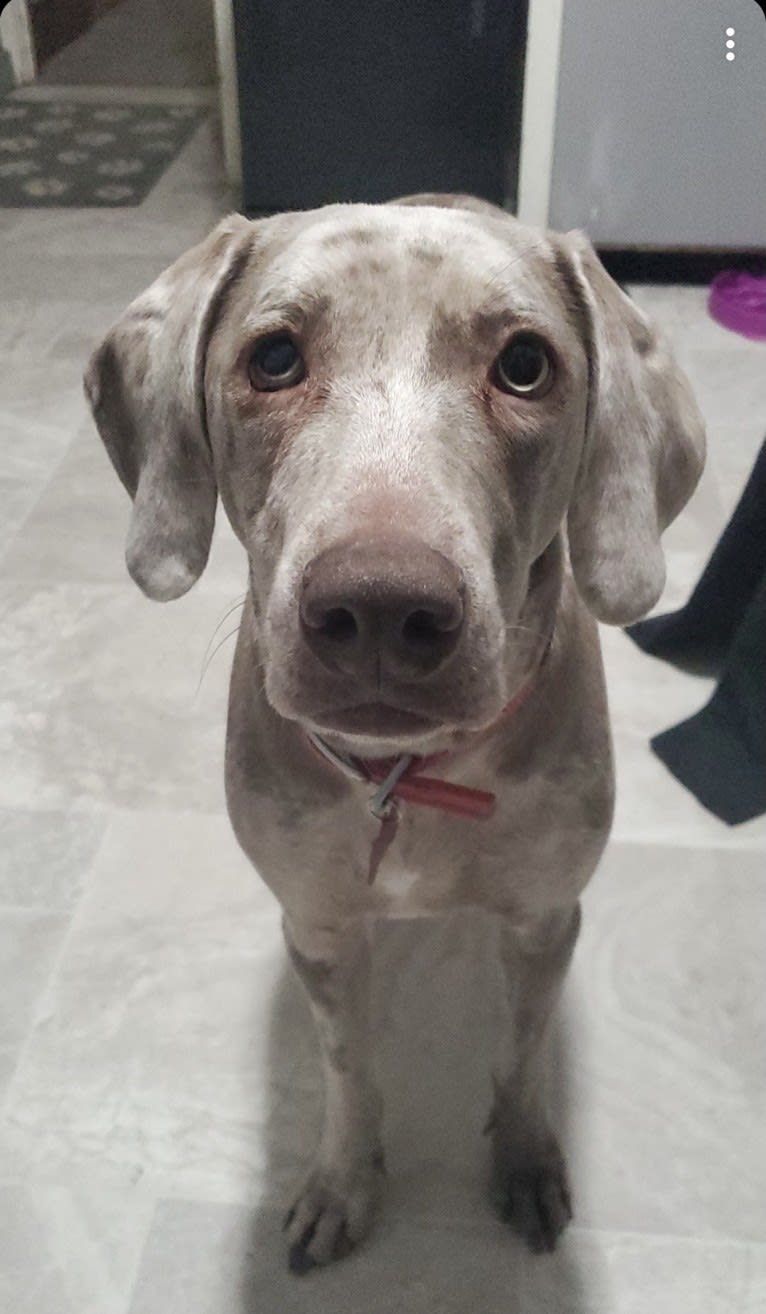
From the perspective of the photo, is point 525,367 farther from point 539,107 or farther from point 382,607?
point 539,107

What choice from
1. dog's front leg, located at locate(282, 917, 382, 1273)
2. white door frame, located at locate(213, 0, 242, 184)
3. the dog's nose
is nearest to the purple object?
white door frame, located at locate(213, 0, 242, 184)

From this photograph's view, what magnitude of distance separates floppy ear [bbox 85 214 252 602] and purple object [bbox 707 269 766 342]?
7.62 feet

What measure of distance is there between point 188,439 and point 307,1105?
847 mm

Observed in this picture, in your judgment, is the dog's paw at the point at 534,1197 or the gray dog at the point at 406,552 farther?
the dog's paw at the point at 534,1197

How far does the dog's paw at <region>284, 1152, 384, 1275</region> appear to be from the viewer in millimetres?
1258

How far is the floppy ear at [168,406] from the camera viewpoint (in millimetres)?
1003

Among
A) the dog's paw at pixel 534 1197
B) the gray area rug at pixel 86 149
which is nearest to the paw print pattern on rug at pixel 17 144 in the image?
the gray area rug at pixel 86 149

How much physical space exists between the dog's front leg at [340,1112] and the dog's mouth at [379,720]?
466 millimetres

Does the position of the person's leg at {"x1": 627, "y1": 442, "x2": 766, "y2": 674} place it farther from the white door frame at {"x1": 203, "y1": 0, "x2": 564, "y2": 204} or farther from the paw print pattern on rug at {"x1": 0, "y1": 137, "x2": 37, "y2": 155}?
the paw print pattern on rug at {"x1": 0, "y1": 137, "x2": 37, "y2": 155}

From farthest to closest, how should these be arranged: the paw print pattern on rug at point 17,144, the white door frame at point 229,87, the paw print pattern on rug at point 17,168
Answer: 1. the paw print pattern on rug at point 17,144
2. the paw print pattern on rug at point 17,168
3. the white door frame at point 229,87

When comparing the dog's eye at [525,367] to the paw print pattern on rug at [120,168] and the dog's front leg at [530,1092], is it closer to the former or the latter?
the dog's front leg at [530,1092]

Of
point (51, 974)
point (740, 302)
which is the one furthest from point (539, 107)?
point (51, 974)

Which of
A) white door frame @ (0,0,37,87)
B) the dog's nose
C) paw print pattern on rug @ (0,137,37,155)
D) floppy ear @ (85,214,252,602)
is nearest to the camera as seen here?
the dog's nose

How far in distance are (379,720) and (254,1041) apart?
0.84 m
